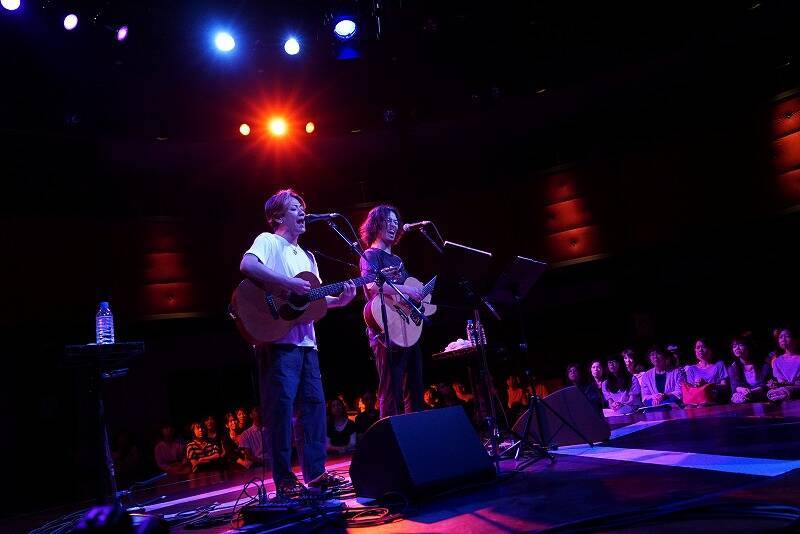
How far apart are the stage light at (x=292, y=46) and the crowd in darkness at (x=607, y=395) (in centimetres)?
429

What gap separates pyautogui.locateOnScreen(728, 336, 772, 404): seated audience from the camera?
6.94 meters

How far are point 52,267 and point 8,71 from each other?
97.5 inches

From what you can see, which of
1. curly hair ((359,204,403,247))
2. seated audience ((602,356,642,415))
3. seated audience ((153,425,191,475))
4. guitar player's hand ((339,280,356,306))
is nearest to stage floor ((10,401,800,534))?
guitar player's hand ((339,280,356,306))

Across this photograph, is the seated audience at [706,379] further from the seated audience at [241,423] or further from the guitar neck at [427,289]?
the seated audience at [241,423]

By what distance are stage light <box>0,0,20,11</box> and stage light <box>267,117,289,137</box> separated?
3385 millimetres

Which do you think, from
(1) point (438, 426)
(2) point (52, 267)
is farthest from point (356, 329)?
(1) point (438, 426)

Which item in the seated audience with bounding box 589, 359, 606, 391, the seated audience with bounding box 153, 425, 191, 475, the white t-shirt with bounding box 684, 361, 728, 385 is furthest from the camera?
the seated audience with bounding box 153, 425, 191, 475

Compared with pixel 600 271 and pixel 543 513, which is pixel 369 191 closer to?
pixel 600 271

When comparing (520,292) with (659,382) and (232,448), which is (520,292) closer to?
(659,382)

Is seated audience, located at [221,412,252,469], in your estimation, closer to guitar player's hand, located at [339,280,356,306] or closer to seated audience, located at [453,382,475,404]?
seated audience, located at [453,382,475,404]

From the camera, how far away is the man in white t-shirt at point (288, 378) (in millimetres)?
3230

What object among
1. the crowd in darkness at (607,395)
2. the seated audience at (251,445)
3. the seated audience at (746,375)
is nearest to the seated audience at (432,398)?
the crowd in darkness at (607,395)

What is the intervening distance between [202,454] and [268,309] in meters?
6.20

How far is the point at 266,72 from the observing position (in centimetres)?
738
